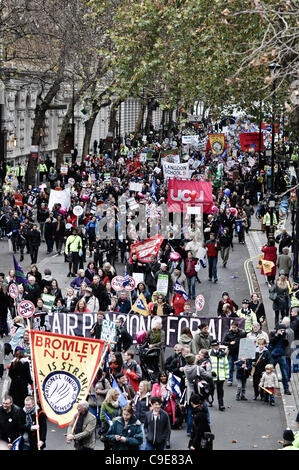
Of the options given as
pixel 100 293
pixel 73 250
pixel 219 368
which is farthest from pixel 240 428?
pixel 73 250

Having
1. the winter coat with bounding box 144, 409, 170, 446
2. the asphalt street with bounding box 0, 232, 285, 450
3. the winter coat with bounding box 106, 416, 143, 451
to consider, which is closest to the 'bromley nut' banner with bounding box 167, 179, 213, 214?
the asphalt street with bounding box 0, 232, 285, 450

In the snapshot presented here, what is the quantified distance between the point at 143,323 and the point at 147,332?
2.81 ft

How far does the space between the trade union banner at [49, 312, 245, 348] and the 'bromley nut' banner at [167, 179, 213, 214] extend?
12448 mm

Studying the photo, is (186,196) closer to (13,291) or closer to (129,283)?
(129,283)

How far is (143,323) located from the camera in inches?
655

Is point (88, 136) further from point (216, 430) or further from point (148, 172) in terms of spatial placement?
point (216, 430)

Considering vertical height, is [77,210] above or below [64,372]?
below

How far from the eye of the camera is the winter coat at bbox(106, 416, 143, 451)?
37.2ft

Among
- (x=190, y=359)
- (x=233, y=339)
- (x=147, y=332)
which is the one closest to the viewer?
(x=190, y=359)

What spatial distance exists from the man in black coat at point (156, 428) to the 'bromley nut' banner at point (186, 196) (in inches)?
691

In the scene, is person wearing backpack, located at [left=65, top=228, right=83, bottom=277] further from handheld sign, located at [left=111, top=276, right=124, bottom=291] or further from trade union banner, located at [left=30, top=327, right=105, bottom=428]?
trade union banner, located at [left=30, top=327, right=105, bottom=428]

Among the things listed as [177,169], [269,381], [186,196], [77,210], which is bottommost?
[269,381]

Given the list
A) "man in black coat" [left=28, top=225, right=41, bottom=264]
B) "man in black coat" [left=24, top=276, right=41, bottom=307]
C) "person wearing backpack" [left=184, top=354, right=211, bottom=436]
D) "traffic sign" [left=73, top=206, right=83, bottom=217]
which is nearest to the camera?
"person wearing backpack" [left=184, top=354, right=211, bottom=436]

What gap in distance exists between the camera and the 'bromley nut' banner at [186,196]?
95.9ft
